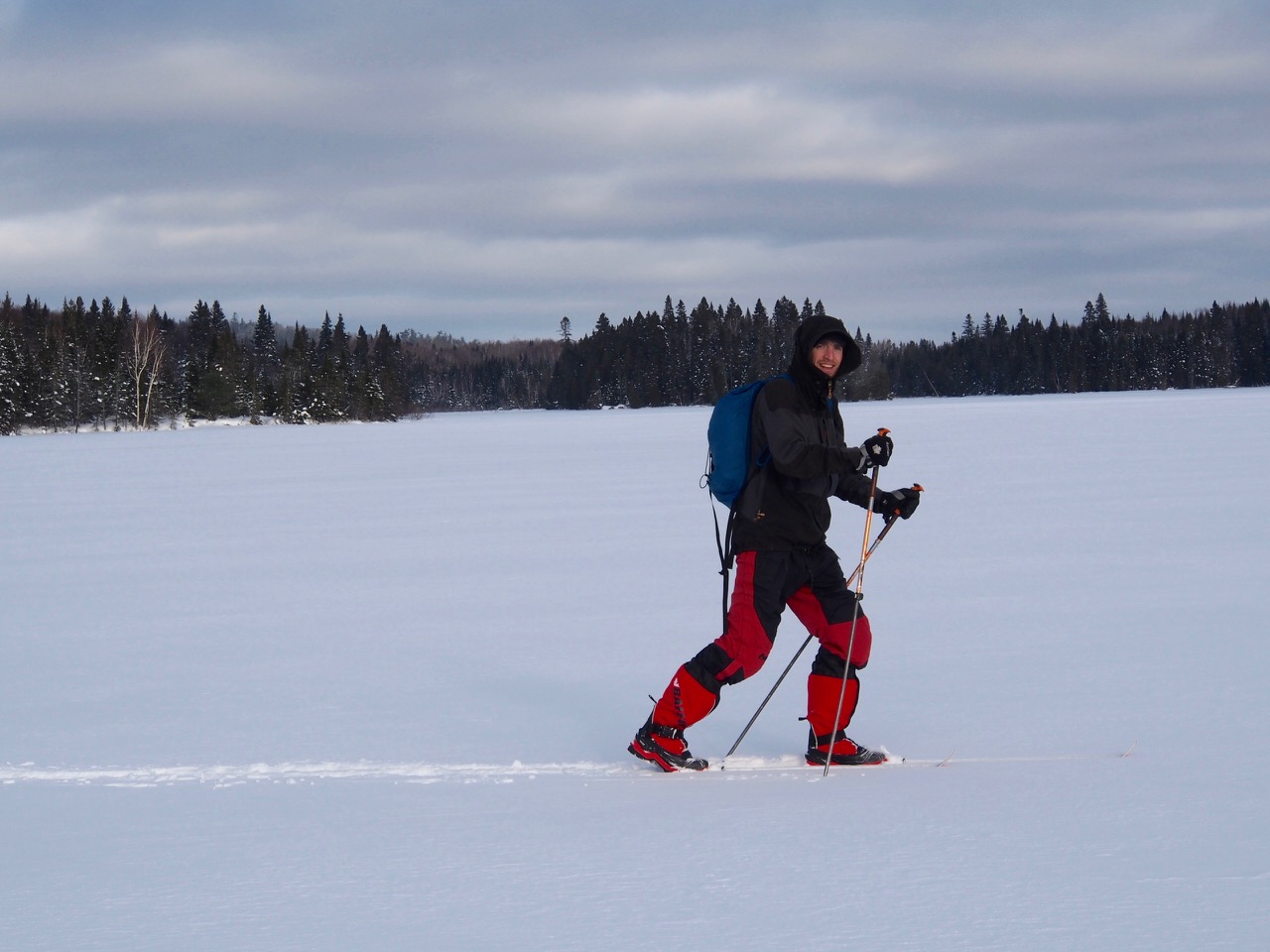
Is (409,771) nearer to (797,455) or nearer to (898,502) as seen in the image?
(797,455)

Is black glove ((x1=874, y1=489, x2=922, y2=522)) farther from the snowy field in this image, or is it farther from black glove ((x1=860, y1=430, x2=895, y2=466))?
the snowy field

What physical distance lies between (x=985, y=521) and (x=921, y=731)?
6842mm

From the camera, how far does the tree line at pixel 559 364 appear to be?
70375 millimetres

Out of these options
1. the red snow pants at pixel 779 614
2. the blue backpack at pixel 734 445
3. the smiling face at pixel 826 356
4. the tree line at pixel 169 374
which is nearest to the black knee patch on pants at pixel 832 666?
the red snow pants at pixel 779 614

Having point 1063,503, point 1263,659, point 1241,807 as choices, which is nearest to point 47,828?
point 1241,807

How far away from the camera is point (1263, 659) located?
17.9 feet

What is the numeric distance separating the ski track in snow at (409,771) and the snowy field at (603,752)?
0.02 meters

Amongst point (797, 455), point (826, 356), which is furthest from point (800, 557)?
point (826, 356)

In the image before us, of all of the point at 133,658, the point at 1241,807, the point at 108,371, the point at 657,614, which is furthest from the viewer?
the point at 108,371

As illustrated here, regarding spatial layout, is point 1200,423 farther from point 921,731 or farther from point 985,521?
point 921,731

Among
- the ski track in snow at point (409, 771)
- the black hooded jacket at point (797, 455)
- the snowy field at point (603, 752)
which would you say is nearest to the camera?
the snowy field at point (603, 752)

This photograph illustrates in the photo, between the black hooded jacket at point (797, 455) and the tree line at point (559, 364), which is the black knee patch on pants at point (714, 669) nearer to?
the black hooded jacket at point (797, 455)

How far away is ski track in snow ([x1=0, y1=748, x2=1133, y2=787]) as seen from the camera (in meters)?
4.07

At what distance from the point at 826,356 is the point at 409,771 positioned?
2.08 m
